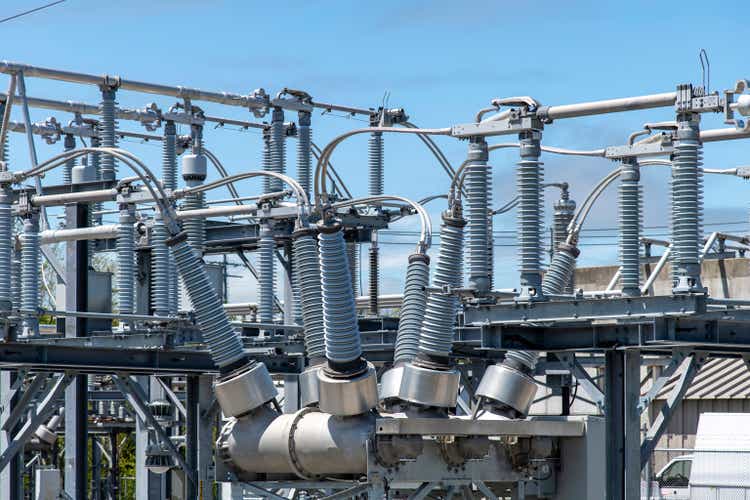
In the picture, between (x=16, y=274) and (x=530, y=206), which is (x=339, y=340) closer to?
(x=530, y=206)

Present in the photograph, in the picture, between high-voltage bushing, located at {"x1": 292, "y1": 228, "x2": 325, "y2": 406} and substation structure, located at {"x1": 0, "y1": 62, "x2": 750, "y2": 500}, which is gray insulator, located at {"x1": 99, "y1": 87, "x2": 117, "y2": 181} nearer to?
substation structure, located at {"x1": 0, "y1": 62, "x2": 750, "y2": 500}

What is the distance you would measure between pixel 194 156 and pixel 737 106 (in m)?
11.2

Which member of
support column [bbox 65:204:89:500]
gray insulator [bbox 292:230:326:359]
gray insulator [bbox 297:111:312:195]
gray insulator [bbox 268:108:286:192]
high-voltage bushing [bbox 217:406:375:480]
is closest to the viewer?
high-voltage bushing [bbox 217:406:375:480]

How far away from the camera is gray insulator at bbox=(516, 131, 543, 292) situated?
16.7 m

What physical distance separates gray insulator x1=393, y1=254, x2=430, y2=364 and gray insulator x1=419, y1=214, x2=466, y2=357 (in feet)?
2.98

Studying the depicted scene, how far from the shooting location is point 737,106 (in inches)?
609

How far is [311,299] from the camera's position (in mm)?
18469

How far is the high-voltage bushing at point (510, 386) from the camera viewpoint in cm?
1781

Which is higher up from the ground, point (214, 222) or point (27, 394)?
point (214, 222)

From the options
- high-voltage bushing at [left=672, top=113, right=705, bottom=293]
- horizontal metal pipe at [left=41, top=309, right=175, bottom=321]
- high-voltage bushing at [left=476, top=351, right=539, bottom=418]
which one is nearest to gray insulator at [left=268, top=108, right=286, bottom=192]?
horizontal metal pipe at [left=41, top=309, right=175, bottom=321]

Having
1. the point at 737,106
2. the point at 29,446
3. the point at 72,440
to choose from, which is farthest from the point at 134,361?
the point at 29,446

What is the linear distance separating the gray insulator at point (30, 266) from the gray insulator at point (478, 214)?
335 inches

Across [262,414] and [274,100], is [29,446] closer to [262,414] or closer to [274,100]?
[274,100]

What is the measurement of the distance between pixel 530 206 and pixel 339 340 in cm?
268
